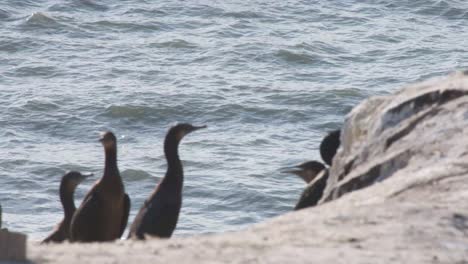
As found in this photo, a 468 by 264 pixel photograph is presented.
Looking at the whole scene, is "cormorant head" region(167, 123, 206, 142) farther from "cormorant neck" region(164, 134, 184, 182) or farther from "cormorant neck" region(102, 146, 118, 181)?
"cormorant neck" region(102, 146, 118, 181)

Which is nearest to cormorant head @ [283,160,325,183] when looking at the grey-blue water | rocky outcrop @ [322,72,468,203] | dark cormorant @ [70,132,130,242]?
dark cormorant @ [70,132,130,242]

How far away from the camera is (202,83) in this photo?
2580cm

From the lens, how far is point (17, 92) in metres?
25.2

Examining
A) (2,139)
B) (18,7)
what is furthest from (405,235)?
(18,7)

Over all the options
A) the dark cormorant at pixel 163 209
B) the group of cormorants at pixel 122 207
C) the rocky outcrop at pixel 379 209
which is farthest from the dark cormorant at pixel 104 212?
the rocky outcrop at pixel 379 209

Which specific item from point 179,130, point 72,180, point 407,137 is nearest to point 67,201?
point 72,180

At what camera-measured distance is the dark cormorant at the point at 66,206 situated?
1284 cm

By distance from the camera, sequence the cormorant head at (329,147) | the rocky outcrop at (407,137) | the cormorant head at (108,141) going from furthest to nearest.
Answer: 1. the cormorant head at (108,141)
2. the cormorant head at (329,147)
3. the rocky outcrop at (407,137)

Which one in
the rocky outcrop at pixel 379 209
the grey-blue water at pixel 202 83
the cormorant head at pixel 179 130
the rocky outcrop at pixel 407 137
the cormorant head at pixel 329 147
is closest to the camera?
the rocky outcrop at pixel 379 209

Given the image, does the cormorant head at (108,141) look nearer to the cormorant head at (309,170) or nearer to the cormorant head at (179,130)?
the cormorant head at (179,130)

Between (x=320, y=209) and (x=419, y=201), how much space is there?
51cm

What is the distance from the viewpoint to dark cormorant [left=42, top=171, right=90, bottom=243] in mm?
12836

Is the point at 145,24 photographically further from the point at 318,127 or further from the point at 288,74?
the point at 318,127

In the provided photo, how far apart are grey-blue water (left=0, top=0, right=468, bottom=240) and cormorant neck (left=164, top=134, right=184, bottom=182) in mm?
4325
